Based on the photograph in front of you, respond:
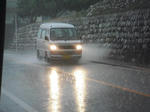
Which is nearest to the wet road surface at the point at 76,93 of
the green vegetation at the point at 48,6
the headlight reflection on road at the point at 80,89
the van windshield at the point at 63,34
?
the headlight reflection on road at the point at 80,89

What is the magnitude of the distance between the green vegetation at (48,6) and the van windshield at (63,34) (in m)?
16.3

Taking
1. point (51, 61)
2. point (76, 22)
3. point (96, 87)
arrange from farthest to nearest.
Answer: point (76, 22)
point (51, 61)
point (96, 87)

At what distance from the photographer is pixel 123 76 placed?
1425cm

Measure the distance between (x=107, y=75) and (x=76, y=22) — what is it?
15.9m

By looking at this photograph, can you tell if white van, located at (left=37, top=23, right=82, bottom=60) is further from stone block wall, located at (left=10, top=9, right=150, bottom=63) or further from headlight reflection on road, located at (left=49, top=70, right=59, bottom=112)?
headlight reflection on road, located at (left=49, top=70, right=59, bottom=112)

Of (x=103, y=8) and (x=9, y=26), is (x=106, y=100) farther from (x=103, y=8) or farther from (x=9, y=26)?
(x=9, y=26)

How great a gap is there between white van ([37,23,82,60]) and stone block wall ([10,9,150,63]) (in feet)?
8.78

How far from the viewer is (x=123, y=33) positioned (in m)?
→ 22.4

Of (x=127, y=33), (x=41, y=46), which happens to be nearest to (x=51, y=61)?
(x=41, y=46)

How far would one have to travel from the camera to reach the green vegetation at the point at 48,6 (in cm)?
3766

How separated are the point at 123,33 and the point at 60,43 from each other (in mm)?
4181

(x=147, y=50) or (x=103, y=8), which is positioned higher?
(x=103, y=8)

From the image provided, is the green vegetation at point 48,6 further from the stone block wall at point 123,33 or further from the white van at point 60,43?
the white van at point 60,43

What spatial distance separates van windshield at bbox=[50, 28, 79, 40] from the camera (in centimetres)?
2060
